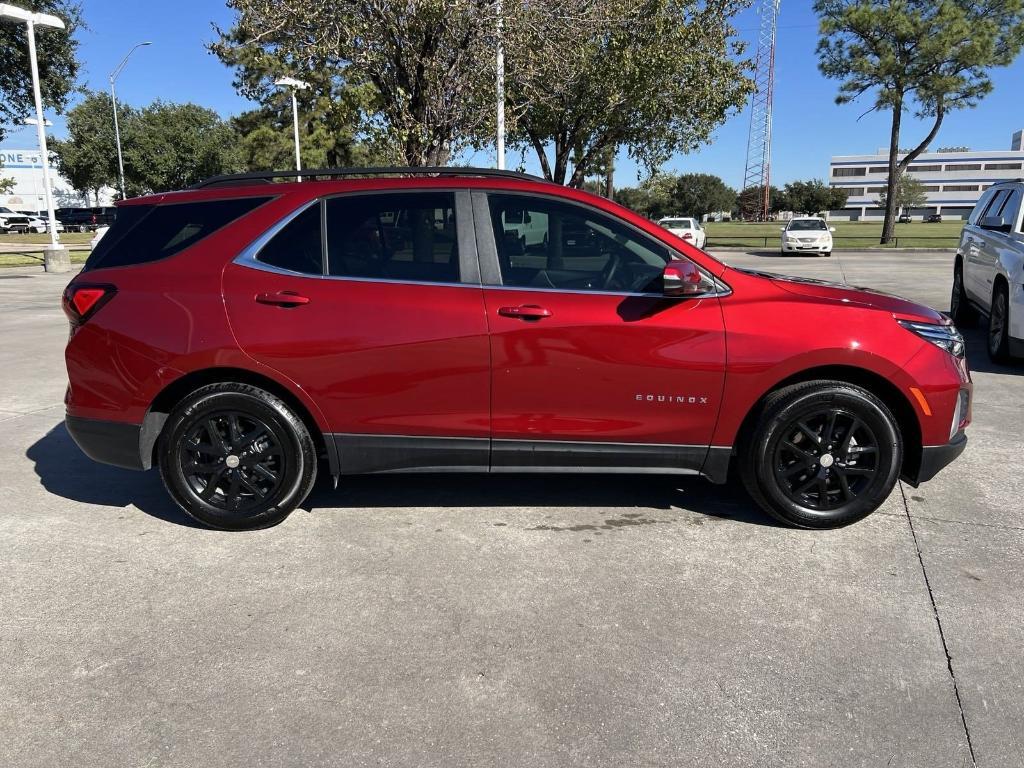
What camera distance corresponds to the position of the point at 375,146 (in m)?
13.5

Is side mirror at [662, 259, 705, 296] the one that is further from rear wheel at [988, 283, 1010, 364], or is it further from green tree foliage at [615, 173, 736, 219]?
green tree foliage at [615, 173, 736, 219]

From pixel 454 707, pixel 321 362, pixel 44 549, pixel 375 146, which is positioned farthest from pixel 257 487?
pixel 375 146

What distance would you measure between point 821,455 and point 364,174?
2847mm

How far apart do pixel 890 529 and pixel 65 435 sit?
571cm

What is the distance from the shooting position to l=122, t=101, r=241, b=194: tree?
163 ft

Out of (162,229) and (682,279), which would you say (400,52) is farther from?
(682,279)

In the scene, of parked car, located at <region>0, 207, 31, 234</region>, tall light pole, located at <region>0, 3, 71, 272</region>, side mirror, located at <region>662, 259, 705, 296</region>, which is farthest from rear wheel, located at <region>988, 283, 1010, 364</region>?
parked car, located at <region>0, 207, 31, 234</region>

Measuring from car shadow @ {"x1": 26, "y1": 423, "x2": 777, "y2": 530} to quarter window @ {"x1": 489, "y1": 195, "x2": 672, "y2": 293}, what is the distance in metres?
1.32

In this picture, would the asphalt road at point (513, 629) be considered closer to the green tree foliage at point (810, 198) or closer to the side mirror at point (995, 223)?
the side mirror at point (995, 223)

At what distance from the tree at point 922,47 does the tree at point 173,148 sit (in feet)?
121

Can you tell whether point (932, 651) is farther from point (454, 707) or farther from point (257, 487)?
point (257, 487)

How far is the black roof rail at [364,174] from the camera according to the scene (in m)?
4.04

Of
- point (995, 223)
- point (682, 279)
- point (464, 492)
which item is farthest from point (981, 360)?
point (464, 492)

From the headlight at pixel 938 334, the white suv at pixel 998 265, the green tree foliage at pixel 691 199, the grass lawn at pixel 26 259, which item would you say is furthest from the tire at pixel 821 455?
the green tree foliage at pixel 691 199
